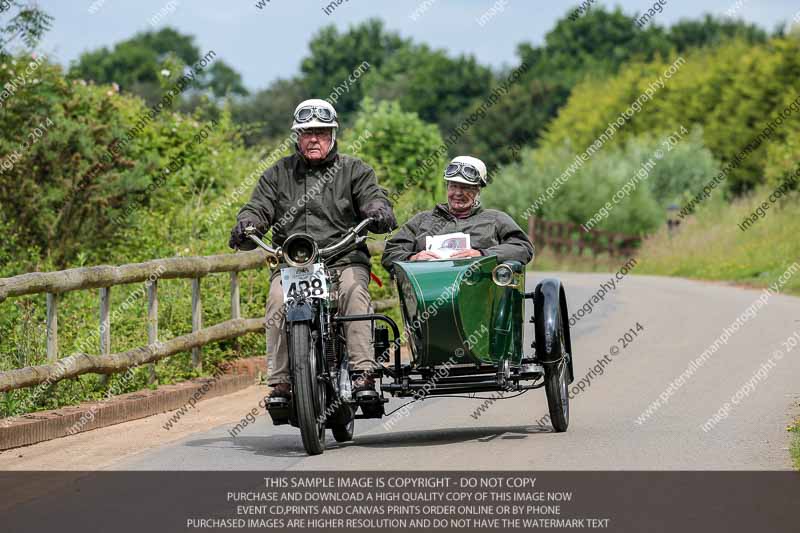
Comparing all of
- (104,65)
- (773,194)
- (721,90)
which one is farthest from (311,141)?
(104,65)

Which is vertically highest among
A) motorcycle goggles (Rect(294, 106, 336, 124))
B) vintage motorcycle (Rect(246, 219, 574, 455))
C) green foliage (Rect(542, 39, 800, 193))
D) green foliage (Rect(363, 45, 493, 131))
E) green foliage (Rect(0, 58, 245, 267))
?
green foliage (Rect(363, 45, 493, 131))

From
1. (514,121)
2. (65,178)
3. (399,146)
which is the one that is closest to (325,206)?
(65,178)

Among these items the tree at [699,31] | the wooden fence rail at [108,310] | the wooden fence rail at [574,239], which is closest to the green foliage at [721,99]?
the wooden fence rail at [574,239]

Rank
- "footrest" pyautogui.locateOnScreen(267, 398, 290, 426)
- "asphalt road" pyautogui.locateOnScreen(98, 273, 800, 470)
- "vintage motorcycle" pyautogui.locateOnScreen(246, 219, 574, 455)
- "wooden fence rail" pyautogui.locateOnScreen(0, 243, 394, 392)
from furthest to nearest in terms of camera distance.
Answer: "wooden fence rail" pyautogui.locateOnScreen(0, 243, 394, 392), "footrest" pyautogui.locateOnScreen(267, 398, 290, 426), "vintage motorcycle" pyautogui.locateOnScreen(246, 219, 574, 455), "asphalt road" pyautogui.locateOnScreen(98, 273, 800, 470)

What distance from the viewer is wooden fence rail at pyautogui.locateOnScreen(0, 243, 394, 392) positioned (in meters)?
10.8

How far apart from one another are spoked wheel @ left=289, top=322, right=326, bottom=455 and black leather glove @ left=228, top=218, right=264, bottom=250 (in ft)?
2.77

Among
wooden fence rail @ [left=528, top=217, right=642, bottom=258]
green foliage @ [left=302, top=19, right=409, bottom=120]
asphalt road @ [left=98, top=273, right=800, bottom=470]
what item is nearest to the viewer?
asphalt road @ [left=98, top=273, right=800, bottom=470]

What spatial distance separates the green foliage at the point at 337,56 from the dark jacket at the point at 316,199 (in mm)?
100614

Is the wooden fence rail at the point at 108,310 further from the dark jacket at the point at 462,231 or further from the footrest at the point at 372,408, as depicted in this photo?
the dark jacket at the point at 462,231

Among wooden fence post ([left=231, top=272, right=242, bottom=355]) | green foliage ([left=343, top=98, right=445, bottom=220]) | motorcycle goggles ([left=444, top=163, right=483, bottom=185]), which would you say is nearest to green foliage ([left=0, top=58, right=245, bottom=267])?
wooden fence post ([left=231, top=272, right=242, bottom=355])

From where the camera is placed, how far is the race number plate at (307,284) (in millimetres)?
9273

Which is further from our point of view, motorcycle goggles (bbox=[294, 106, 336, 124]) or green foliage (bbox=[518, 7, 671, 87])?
green foliage (bbox=[518, 7, 671, 87])

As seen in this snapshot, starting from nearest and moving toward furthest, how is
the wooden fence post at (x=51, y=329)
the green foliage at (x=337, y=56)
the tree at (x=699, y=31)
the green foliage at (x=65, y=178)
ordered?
the wooden fence post at (x=51, y=329) < the green foliage at (x=65, y=178) < the tree at (x=699, y=31) < the green foliage at (x=337, y=56)

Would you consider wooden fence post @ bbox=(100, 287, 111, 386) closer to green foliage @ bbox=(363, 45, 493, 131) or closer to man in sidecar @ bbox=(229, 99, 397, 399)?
man in sidecar @ bbox=(229, 99, 397, 399)
